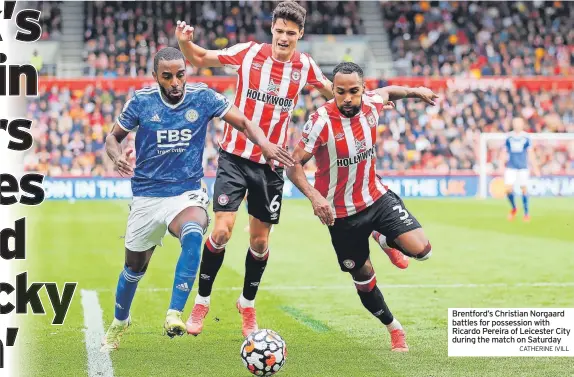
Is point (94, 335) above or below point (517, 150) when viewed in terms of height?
above

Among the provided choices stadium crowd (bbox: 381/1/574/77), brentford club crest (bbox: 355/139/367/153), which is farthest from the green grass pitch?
stadium crowd (bbox: 381/1/574/77)

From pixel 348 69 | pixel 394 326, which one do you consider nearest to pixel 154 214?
pixel 348 69

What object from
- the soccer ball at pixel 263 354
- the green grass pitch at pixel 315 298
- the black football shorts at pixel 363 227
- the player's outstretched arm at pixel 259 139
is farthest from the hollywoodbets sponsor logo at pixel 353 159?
the soccer ball at pixel 263 354

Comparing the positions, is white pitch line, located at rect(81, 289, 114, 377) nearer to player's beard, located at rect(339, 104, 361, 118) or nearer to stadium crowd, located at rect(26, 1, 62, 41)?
player's beard, located at rect(339, 104, 361, 118)

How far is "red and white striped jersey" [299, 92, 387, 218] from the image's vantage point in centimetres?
746

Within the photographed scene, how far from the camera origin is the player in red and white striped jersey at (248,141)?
7.96m

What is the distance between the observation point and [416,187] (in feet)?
96.7

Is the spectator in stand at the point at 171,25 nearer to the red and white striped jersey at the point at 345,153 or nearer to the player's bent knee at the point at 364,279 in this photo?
the red and white striped jersey at the point at 345,153

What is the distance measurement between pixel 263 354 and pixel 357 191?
178 cm

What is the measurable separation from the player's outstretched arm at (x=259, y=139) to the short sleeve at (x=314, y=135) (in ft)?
1.02


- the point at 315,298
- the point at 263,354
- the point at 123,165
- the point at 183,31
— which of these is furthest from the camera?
the point at 315,298

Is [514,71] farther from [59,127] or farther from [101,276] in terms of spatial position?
[101,276]

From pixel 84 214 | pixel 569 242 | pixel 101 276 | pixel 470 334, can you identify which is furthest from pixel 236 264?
pixel 84 214

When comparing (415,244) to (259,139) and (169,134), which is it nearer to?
(259,139)
